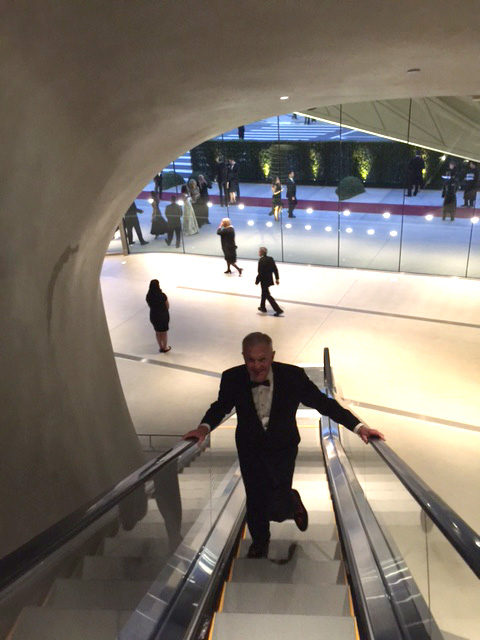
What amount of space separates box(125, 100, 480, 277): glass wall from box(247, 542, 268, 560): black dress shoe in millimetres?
11974

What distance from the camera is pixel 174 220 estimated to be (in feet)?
56.9

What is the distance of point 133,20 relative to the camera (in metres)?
2.70

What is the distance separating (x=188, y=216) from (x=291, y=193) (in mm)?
3186

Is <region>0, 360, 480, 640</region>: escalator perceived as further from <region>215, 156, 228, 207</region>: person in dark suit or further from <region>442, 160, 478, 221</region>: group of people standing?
<region>215, 156, 228, 207</region>: person in dark suit

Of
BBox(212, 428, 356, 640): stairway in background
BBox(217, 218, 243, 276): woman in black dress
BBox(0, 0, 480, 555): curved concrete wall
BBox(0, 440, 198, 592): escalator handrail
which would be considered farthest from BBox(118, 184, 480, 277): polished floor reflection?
BBox(0, 440, 198, 592): escalator handrail

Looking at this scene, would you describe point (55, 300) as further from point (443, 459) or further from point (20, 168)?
point (443, 459)

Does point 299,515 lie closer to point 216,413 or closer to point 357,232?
point 216,413

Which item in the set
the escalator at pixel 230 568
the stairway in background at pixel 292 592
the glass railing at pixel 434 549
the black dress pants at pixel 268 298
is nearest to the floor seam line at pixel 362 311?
the black dress pants at pixel 268 298

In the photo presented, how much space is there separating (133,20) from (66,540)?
227 centimetres

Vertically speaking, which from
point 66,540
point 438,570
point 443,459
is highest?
point 66,540

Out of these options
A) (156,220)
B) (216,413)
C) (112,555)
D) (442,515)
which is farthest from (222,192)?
(442,515)

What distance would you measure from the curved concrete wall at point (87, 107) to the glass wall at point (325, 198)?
31.2 feet

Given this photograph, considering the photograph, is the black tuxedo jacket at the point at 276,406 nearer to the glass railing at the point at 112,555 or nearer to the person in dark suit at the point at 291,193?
the glass railing at the point at 112,555

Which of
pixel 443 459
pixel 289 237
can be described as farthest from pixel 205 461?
pixel 289 237
